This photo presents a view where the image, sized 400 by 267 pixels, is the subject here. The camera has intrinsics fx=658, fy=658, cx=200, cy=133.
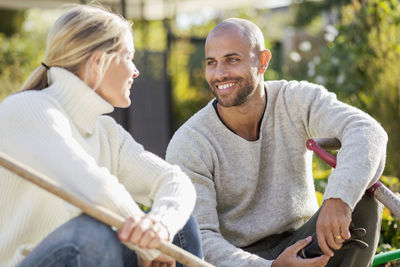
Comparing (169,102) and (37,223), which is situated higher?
(37,223)

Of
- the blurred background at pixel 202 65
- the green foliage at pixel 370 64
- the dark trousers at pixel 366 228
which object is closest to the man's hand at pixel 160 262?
the dark trousers at pixel 366 228

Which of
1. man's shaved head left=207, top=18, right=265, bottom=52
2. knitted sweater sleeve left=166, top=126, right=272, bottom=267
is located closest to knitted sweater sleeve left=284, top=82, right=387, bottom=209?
man's shaved head left=207, top=18, right=265, bottom=52

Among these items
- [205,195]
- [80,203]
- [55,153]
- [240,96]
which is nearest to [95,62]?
[55,153]

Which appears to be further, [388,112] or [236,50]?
[388,112]

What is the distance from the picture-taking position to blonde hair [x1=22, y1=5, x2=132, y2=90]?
2.01 meters

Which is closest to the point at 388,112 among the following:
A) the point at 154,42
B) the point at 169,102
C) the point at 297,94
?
the point at 297,94

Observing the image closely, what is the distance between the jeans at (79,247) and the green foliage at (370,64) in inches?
147

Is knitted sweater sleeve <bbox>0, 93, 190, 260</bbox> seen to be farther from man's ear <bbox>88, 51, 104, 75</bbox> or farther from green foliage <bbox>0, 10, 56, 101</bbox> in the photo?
green foliage <bbox>0, 10, 56, 101</bbox>

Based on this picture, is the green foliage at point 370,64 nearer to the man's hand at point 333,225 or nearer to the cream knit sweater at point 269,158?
the cream knit sweater at point 269,158

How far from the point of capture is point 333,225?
242cm

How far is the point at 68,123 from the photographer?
6.33 ft

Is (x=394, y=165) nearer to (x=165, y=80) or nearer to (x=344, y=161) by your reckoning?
(x=344, y=161)

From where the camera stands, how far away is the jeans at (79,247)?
1694 millimetres

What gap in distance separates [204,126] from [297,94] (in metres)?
0.44
